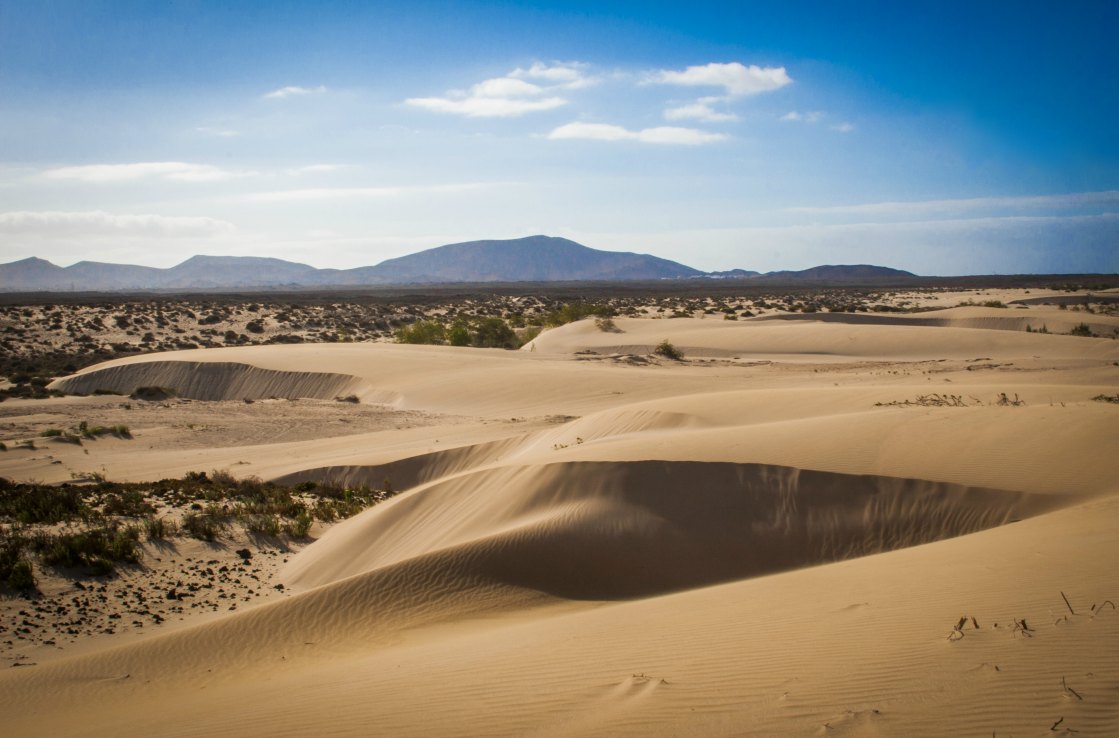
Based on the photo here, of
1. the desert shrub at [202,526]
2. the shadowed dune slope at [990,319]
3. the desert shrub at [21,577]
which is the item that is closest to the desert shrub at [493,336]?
the shadowed dune slope at [990,319]

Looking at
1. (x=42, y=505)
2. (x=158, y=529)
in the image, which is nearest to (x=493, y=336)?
(x=42, y=505)

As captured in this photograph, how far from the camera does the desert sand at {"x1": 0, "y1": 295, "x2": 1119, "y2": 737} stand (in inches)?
167

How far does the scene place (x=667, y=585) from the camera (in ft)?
26.3

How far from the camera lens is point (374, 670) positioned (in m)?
5.67

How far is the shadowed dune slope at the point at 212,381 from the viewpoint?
81.6 feet

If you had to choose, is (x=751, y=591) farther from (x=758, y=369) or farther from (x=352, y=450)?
(x=758, y=369)

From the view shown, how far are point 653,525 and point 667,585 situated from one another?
3.04 ft

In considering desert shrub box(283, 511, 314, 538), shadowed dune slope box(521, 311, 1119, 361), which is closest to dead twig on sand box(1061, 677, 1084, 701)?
desert shrub box(283, 511, 314, 538)

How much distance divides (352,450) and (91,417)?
25.9 ft

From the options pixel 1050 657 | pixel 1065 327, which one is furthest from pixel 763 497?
pixel 1065 327

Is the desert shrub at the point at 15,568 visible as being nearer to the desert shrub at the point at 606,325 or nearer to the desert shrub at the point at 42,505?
the desert shrub at the point at 42,505

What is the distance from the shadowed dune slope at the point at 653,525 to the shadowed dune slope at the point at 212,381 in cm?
1524

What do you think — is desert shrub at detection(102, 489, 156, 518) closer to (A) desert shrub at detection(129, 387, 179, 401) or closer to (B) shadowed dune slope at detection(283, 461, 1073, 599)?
(B) shadowed dune slope at detection(283, 461, 1073, 599)

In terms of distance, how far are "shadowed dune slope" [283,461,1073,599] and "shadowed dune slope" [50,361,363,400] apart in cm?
1524
